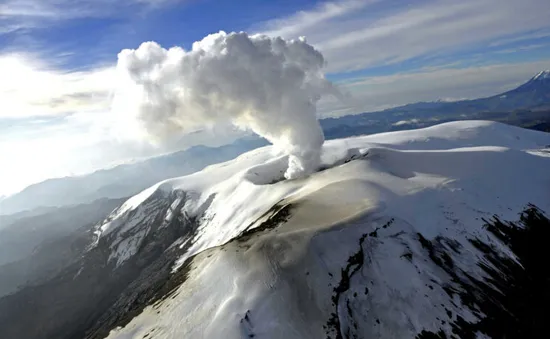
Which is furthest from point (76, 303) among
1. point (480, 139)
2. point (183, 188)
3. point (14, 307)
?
point (480, 139)

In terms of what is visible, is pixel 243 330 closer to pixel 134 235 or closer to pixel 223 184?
pixel 223 184

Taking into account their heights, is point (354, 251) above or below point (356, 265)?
above

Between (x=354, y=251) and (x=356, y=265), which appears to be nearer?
(x=356, y=265)

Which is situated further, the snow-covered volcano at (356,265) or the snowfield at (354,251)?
the snow-covered volcano at (356,265)
